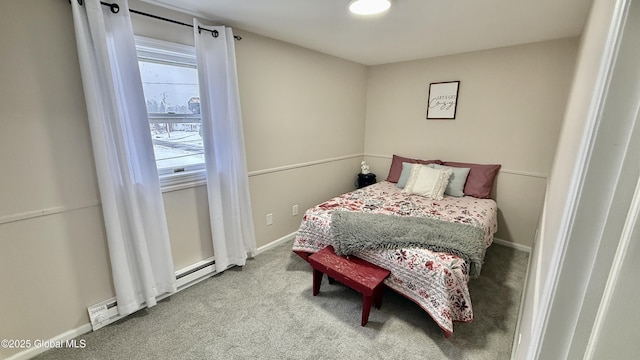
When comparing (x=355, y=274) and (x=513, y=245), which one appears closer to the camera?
(x=355, y=274)

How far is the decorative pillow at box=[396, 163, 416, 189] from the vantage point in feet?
10.6

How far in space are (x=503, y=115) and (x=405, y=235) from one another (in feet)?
6.65

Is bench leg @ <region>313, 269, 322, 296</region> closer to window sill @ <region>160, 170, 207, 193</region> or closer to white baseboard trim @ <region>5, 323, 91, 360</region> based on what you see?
window sill @ <region>160, 170, 207, 193</region>

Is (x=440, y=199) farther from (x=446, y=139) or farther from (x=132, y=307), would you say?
(x=132, y=307)

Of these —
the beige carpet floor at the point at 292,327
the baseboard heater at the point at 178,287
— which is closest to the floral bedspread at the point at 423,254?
the beige carpet floor at the point at 292,327

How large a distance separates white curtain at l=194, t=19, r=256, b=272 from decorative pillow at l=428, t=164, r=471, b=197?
2263 mm

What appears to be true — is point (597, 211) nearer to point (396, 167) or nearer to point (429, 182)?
point (429, 182)

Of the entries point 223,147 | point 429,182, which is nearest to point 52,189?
point 223,147

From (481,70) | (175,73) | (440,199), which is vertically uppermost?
(481,70)

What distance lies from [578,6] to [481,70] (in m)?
1.16

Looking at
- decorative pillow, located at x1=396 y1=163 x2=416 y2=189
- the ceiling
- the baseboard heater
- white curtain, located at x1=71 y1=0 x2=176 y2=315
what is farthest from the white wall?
decorative pillow, located at x1=396 y1=163 x2=416 y2=189

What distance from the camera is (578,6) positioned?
173 cm

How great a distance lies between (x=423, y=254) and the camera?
1761mm

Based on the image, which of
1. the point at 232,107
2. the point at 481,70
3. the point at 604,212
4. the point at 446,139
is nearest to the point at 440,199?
the point at 446,139
